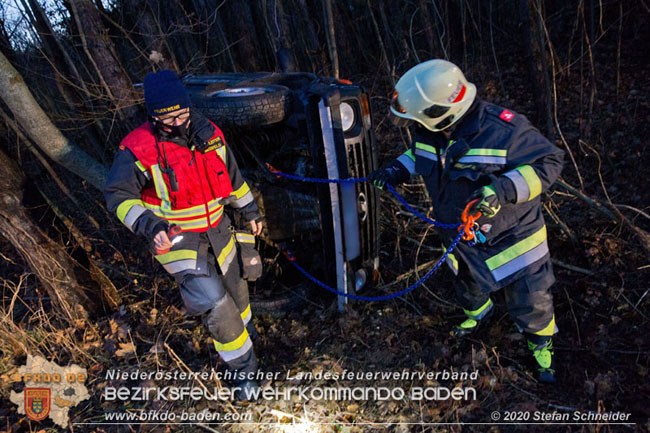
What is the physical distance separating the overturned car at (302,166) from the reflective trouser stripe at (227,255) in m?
0.76

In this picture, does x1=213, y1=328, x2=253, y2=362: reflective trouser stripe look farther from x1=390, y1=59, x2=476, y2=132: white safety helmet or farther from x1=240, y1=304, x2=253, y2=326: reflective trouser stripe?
x1=390, y1=59, x2=476, y2=132: white safety helmet

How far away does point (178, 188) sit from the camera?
2521 millimetres

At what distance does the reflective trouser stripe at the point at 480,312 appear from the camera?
3.09m

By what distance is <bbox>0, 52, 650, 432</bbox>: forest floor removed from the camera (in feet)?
8.54

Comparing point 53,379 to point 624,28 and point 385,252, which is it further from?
point 624,28

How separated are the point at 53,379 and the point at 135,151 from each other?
7.61ft

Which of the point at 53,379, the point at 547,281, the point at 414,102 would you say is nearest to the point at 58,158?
the point at 53,379

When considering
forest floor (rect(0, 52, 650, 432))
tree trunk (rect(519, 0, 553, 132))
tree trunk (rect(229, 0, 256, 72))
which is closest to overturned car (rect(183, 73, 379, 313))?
forest floor (rect(0, 52, 650, 432))

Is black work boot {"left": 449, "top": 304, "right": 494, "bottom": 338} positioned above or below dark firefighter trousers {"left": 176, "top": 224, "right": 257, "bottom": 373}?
below

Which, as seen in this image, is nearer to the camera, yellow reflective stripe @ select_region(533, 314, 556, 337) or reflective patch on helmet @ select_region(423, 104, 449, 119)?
reflective patch on helmet @ select_region(423, 104, 449, 119)

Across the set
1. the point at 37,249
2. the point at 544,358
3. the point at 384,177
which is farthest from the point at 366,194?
the point at 37,249

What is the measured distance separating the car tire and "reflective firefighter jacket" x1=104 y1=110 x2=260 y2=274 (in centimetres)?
59

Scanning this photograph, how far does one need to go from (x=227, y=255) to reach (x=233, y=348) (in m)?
0.67

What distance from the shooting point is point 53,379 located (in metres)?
3.35
